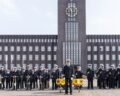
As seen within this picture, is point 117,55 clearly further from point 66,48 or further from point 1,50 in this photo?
point 1,50

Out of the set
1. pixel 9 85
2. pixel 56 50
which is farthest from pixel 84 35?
pixel 9 85

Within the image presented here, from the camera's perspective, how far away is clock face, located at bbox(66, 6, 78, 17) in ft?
335

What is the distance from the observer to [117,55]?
374 feet

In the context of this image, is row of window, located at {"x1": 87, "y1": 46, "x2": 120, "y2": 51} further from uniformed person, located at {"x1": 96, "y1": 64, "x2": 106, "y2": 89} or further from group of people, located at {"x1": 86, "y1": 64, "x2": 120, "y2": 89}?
uniformed person, located at {"x1": 96, "y1": 64, "x2": 106, "y2": 89}

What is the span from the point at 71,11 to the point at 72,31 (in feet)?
15.2

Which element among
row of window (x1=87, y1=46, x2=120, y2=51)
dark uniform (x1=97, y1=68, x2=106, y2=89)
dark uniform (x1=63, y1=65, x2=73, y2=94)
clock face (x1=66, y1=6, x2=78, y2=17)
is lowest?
dark uniform (x1=97, y1=68, x2=106, y2=89)

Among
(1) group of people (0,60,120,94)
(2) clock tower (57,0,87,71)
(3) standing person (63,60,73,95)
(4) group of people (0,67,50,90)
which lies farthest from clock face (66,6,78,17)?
(3) standing person (63,60,73,95)

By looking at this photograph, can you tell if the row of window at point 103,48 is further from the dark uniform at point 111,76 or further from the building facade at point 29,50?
the dark uniform at point 111,76

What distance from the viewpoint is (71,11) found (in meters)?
103

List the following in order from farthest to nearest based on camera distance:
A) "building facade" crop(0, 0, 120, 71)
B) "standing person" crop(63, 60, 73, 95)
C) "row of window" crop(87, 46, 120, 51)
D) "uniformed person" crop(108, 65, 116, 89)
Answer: "row of window" crop(87, 46, 120, 51)
"building facade" crop(0, 0, 120, 71)
"uniformed person" crop(108, 65, 116, 89)
"standing person" crop(63, 60, 73, 95)

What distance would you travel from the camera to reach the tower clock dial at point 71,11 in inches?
4016

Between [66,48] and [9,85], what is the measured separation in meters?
68.0

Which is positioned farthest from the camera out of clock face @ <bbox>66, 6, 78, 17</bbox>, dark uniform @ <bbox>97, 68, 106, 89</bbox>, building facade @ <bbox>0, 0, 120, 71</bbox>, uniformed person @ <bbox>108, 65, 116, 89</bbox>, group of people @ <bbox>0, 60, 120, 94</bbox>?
building facade @ <bbox>0, 0, 120, 71</bbox>

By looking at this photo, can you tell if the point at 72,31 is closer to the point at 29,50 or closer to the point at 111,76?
the point at 29,50
